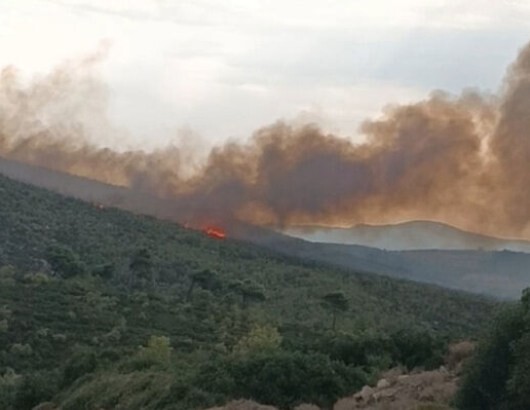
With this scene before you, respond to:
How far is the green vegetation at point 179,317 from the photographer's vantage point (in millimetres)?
39188

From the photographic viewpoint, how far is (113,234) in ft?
424

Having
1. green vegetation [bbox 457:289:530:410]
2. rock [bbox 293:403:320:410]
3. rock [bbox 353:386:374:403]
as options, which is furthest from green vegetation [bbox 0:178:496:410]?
green vegetation [bbox 457:289:530:410]

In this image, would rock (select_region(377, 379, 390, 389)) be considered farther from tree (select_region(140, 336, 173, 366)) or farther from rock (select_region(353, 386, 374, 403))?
tree (select_region(140, 336, 173, 366))

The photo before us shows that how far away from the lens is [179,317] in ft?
282

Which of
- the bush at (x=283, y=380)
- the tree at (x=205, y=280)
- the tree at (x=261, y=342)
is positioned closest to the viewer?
the bush at (x=283, y=380)

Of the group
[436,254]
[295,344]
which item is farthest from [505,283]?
[295,344]

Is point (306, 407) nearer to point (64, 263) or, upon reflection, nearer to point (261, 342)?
point (261, 342)

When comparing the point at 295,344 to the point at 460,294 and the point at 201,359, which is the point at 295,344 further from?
the point at 460,294

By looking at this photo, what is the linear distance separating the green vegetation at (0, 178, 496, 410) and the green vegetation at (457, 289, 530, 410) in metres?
7.64

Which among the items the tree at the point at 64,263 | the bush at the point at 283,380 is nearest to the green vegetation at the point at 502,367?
the bush at the point at 283,380

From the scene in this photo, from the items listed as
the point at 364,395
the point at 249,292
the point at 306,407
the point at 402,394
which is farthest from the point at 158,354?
the point at 249,292

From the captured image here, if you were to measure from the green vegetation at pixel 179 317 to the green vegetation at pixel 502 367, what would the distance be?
764 centimetres

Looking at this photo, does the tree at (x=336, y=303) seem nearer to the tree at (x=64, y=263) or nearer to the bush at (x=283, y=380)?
the tree at (x=64, y=263)

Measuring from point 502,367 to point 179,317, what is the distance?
5727 cm
